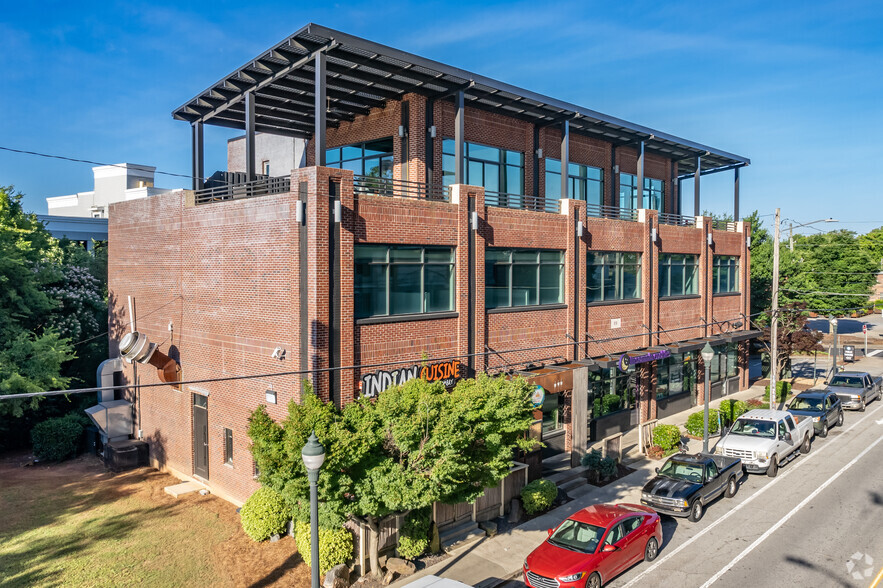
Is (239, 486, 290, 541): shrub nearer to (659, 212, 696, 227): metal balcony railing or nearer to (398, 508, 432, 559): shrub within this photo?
(398, 508, 432, 559): shrub

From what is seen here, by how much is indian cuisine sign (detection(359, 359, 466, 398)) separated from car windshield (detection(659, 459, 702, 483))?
23.1 ft

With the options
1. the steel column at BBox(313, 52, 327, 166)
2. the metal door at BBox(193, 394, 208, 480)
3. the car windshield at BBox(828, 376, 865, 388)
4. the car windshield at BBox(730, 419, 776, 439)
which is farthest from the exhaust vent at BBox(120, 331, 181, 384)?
the car windshield at BBox(828, 376, 865, 388)

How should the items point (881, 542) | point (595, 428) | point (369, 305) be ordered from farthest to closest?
1. point (595, 428)
2. point (369, 305)
3. point (881, 542)

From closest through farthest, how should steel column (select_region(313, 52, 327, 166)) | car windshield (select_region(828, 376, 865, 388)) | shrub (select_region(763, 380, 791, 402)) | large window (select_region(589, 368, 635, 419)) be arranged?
steel column (select_region(313, 52, 327, 166)) < large window (select_region(589, 368, 635, 419)) < car windshield (select_region(828, 376, 865, 388)) < shrub (select_region(763, 380, 791, 402))

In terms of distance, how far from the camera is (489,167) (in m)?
25.0

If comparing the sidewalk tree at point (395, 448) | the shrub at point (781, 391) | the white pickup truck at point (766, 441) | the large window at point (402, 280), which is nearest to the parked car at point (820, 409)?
the white pickup truck at point (766, 441)

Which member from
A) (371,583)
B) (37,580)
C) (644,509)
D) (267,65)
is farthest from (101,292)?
(644,509)

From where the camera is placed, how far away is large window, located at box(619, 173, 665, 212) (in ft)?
107

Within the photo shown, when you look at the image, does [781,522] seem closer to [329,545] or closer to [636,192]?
[329,545]

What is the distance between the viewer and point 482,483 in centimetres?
1405

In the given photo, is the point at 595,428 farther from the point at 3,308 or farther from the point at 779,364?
the point at 3,308

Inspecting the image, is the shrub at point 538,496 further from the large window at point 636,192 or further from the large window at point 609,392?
the large window at point 636,192

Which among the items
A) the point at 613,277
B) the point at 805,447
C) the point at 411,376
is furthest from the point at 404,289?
the point at 805,447

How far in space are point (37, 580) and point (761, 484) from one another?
21.5 m
